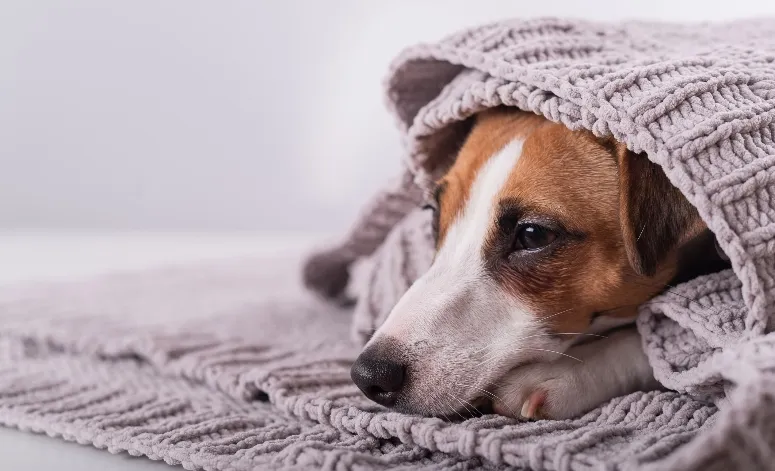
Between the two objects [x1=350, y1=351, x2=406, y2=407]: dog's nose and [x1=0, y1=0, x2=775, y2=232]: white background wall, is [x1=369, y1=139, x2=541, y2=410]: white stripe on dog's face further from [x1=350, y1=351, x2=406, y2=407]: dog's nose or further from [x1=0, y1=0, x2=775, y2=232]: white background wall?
[x1=0, y1=0, x2=775, y2=232]: white background wall

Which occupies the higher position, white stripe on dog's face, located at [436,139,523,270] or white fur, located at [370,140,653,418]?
white stripe on dog's face, located at [436,139,523,270]

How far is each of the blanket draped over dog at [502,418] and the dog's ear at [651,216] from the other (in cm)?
7

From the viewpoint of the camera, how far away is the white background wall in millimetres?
3449

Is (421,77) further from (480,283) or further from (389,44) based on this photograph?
(389,44)

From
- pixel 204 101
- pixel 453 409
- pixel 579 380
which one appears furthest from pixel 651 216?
pixel 204 101

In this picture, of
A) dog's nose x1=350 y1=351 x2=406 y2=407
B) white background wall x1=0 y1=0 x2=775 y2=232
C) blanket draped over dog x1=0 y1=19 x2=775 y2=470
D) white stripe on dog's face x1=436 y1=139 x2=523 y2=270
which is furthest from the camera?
white background wall x1=0 y1=0 x2=775 y2=232

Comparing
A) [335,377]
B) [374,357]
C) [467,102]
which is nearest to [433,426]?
[374,357]

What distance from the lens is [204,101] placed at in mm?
3736

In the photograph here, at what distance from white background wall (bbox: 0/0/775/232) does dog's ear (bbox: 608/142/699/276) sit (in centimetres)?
238

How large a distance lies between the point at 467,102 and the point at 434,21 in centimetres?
223

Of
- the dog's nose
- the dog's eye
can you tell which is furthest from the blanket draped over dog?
the dog's eye

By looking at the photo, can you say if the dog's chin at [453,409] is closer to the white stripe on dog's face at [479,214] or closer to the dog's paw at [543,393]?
the dog's paw at [543,393]

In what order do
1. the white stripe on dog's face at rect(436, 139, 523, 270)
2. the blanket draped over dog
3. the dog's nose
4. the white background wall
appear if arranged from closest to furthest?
the blanket draped over dog, the dog's nose, the white stripe on dog's face at rect(436, 139, 523, 270), the white background wall

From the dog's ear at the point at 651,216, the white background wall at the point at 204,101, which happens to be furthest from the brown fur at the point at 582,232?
the white background wall at the point at 204,101
